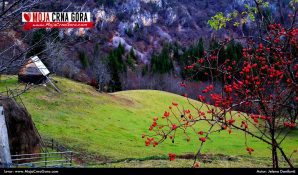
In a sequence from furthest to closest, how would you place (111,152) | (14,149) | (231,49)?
1. (231,49)
2. (111,152)
3. (14,149)

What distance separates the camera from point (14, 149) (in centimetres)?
2086

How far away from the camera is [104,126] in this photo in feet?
130

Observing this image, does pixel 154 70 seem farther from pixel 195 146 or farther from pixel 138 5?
pixel 138 5

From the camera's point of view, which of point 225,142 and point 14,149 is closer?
point 14,149

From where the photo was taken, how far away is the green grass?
29656 mm

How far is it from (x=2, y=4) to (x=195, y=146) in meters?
30.0

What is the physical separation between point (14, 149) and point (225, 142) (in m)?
24.6

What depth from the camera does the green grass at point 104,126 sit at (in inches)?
1168

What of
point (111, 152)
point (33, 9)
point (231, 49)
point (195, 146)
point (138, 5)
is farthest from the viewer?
point (138, 5)

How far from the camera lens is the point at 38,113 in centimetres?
3809

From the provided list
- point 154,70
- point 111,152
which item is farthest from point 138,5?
point 111,152
